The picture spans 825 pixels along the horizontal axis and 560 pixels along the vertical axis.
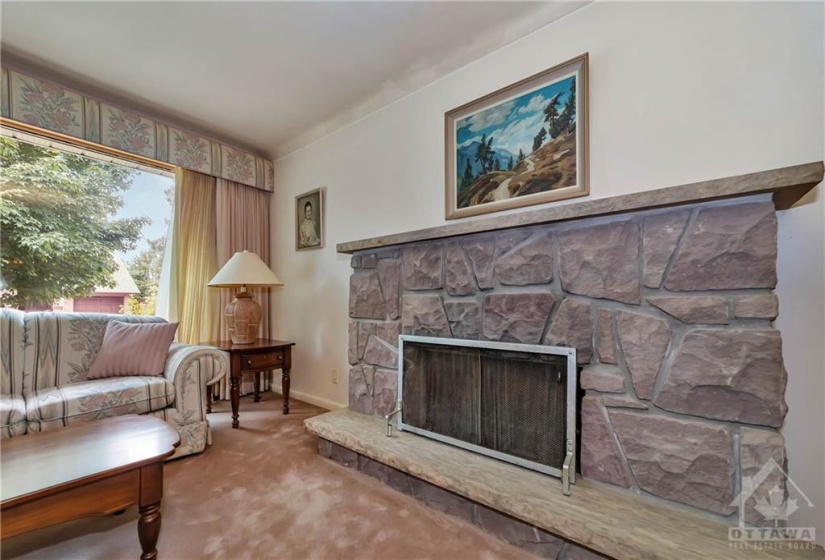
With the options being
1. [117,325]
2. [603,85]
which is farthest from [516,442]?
[117,325]

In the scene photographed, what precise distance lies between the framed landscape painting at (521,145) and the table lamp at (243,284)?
163 cm

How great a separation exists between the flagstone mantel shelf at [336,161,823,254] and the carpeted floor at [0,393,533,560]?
52.1 inches

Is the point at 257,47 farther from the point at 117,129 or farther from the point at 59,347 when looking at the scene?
the point at 59,347

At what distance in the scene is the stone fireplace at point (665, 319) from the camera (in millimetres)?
1154

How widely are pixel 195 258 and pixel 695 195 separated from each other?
3485mm

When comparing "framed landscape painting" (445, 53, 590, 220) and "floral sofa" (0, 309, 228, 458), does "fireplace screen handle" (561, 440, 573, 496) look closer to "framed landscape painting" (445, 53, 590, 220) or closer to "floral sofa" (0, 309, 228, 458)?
"framed landscape painting" (445, 53, 590, 220)

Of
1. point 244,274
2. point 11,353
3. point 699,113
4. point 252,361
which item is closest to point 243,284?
point 244,274

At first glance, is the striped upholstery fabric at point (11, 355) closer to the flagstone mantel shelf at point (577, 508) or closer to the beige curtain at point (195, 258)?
the beige curtain at point (195, 258)

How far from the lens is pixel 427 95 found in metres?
2.35

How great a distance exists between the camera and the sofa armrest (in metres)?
2.13

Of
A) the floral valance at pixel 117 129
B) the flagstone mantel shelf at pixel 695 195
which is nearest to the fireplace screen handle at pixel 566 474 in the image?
the flagstone mantel shelf at pixel 695 195

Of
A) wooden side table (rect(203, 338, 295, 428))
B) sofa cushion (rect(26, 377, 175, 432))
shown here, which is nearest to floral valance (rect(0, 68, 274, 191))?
wooden side table (rect(203, 338, 295, 428))

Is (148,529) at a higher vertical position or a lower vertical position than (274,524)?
higher

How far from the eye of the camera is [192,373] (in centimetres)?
218
